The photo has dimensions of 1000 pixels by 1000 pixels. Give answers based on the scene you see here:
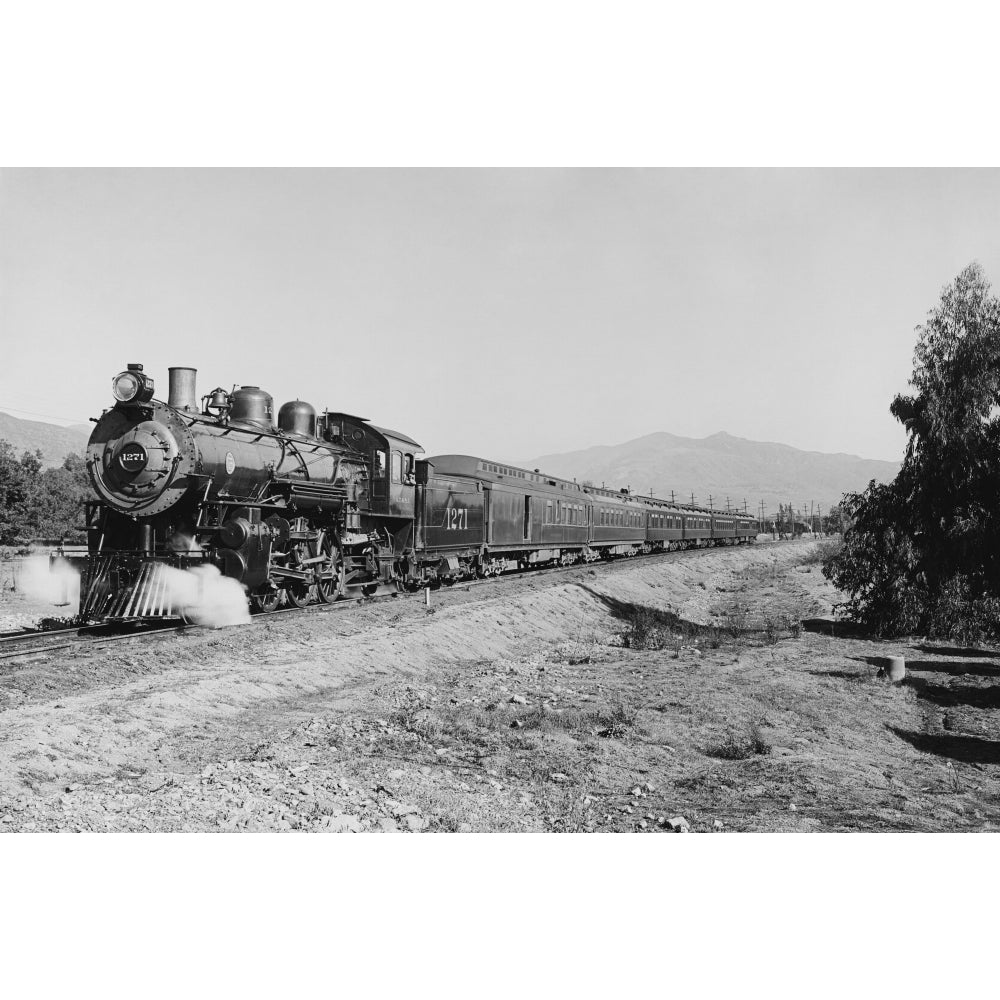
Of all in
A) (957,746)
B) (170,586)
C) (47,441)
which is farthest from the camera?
(47,441)

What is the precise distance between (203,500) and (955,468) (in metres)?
14.2

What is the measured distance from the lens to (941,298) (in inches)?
613

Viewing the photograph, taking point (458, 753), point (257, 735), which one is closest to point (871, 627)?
point (458, 753)

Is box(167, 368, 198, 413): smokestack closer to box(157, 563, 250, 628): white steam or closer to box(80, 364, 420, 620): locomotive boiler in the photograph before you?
box(80, 364, 420, 620): locomotive boiler

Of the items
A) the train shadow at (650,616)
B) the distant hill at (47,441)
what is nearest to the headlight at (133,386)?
the train shadow at (650,616)

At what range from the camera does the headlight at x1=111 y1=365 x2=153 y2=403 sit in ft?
45.7

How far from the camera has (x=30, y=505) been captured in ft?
108

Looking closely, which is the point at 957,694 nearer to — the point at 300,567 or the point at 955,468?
the point at 955,468

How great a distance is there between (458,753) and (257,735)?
2.20 metres

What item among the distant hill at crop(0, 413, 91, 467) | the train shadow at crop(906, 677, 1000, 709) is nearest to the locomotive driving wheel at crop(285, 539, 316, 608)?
the train shadow at crop(906, 677, 1000, 709)

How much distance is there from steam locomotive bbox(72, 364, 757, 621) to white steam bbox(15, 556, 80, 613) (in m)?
0.18

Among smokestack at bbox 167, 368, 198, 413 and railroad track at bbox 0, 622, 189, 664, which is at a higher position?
smokestack at bbox 167, 368, 198, 413

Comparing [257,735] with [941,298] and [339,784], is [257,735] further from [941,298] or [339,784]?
[941,298]

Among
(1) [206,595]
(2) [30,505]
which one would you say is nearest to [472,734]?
(1) [206,595]
